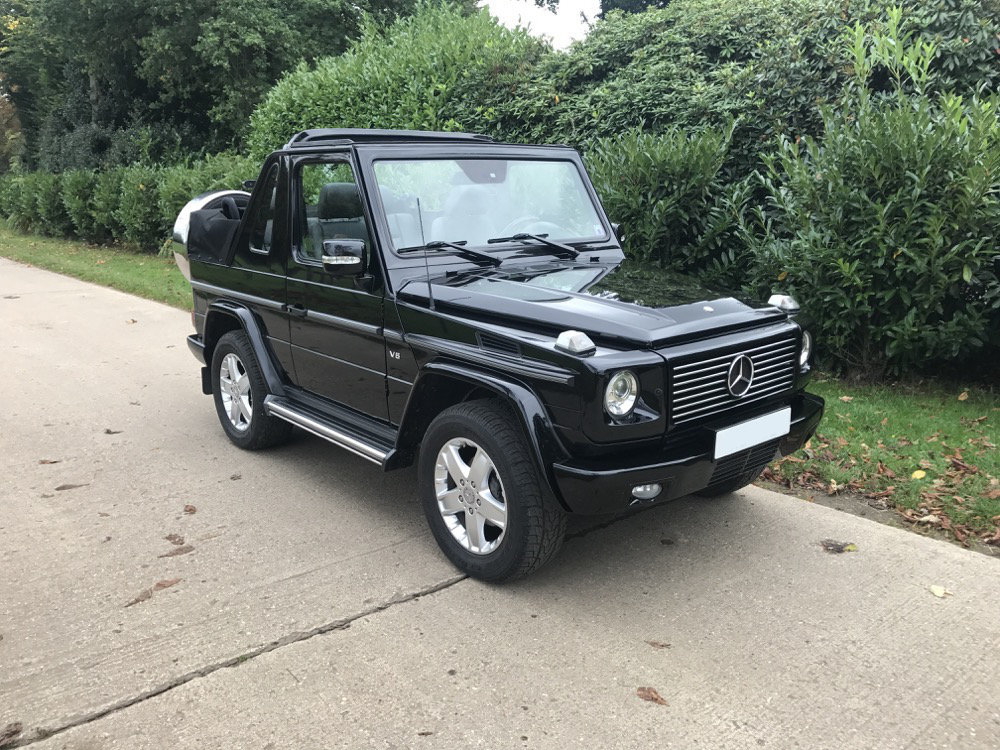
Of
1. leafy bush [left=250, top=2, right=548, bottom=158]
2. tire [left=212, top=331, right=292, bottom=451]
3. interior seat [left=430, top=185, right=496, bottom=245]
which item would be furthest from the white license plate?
leafy bush [left=250, top=2, right=548, bottom=158]

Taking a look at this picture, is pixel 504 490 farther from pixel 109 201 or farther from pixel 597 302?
pixel 109 201

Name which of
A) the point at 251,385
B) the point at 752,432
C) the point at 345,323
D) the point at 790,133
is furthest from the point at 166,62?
the point at 752,432

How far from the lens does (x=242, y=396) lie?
5.44 m

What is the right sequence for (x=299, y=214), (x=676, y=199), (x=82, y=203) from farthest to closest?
(x=82, y=203) < (x=676, y=199) < (x=299, y=214)

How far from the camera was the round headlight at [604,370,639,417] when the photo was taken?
3.17 meters

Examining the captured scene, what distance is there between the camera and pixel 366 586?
12.1 ft

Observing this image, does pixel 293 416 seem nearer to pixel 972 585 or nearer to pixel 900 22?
pixel 972 585

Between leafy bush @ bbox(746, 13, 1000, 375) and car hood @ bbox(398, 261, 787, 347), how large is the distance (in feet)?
7.65

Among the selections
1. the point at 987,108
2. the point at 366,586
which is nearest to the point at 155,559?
the point at 366,586

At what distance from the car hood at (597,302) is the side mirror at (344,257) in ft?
0.84

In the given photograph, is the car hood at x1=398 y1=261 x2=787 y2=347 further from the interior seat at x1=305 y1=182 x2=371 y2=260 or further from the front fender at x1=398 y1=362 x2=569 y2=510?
the interior seat at x1=305 y1=182 x2=371 y2=260

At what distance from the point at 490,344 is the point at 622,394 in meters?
0.64

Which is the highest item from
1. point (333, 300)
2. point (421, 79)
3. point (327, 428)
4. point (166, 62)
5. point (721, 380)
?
point (166, 62)

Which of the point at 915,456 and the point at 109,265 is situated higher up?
the point at 109,265
